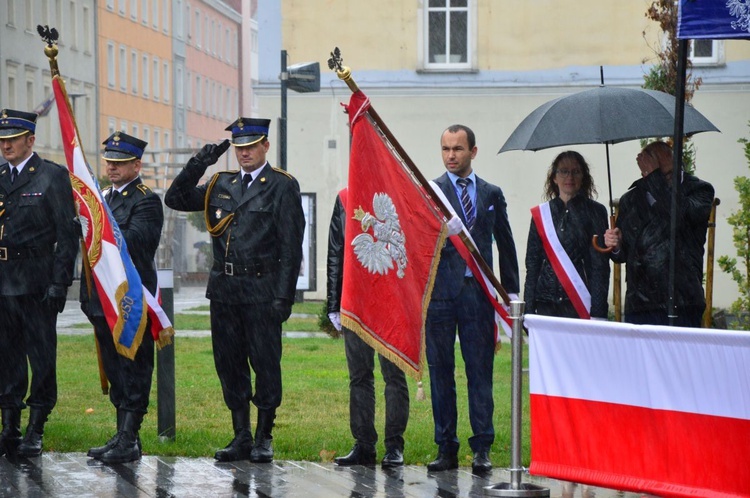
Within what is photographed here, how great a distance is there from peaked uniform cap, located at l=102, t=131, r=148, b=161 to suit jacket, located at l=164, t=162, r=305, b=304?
0.45 meters

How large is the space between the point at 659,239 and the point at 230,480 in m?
2.94

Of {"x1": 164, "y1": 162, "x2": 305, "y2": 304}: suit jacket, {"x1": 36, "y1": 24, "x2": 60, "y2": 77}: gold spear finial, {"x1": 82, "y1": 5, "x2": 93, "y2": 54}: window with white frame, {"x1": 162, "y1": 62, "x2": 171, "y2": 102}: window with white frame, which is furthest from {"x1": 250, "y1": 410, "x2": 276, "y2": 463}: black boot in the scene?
{"x1": 162, "y1": 62, "x2": 171, "y2": 102}: window with white frame

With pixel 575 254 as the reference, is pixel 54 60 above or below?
above

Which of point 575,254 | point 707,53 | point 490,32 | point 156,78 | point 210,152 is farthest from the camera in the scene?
point 156,78

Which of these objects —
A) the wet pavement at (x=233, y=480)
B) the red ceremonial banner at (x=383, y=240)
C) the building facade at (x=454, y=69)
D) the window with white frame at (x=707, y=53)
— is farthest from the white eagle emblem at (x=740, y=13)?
the window with white frame at (x=707, y=53)

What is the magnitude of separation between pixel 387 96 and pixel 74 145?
77.7 ft

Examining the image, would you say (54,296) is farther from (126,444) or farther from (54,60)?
(54,60)

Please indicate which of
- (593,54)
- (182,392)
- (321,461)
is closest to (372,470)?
(321,461)

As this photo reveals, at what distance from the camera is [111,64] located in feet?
251

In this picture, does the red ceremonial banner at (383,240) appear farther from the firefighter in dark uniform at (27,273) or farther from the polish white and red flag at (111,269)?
the firefighter in dark uniform at (27,273)

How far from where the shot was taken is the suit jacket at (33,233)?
9680mm

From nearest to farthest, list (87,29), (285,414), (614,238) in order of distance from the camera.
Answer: (614,238)
(285,414)
(87,29)

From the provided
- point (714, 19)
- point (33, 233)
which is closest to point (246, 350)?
point (33, 233)

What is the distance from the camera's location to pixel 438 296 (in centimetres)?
903
